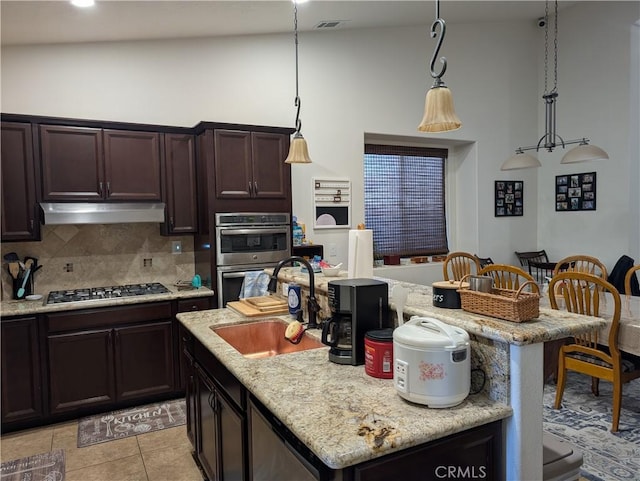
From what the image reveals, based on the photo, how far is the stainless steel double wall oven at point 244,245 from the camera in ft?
12.4

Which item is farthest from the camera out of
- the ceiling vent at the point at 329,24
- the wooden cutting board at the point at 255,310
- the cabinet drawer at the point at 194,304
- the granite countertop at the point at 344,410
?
the ceiling vent at the point at 329,24

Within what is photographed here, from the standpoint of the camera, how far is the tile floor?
106 inches

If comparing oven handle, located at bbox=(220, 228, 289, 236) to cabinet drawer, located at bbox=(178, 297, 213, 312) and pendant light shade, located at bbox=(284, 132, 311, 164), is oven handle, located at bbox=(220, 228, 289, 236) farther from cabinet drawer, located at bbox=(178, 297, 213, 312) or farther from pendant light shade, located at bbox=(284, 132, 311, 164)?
pendant light shade, located at bbox=(284, 132, 311, 164)

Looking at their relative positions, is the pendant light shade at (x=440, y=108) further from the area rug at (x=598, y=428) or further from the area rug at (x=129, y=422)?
the area rug at (x=129, y=422)

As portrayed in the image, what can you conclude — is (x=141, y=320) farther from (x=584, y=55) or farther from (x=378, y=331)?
(x=584, y=55)

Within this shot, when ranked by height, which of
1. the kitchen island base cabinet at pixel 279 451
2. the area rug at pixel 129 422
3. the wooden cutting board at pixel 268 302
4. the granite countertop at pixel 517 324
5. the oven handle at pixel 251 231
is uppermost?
the oven handle at pixel 251 231

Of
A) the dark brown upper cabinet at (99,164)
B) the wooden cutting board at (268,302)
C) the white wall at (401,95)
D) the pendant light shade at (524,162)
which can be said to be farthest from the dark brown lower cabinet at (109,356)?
the pendant light shade at (524,162)

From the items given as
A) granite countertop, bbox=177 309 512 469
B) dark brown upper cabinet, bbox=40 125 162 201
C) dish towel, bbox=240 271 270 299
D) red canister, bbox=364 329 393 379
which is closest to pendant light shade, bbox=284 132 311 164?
dish towel, bbox=240 271 270 299

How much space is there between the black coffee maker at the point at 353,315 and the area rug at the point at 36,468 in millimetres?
2014

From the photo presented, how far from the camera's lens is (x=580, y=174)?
19.0ft

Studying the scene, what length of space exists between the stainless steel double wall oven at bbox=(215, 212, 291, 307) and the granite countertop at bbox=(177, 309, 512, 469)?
76.2 inches

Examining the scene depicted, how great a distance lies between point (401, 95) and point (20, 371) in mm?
4494

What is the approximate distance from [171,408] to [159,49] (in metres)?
3.07

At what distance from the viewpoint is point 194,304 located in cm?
368
